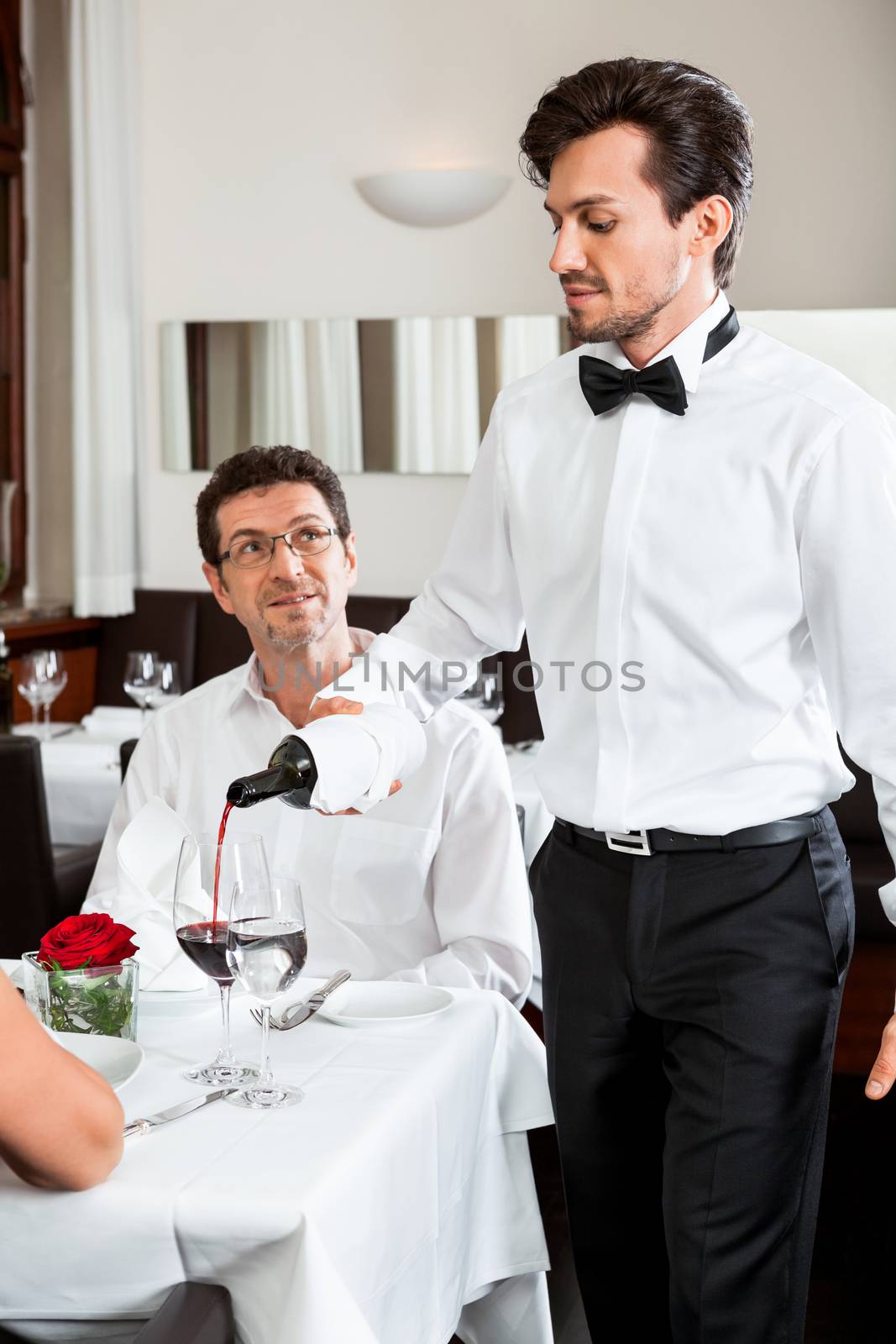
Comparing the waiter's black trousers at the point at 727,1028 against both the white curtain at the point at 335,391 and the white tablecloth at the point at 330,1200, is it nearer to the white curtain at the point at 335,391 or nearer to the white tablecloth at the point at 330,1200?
the white tablecloth at the point at 330,1200

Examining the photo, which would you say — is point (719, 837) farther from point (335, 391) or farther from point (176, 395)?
point (176, 395)

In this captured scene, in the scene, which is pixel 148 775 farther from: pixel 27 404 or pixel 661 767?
pixel 27 404

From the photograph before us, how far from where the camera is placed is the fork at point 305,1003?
4.42 feet

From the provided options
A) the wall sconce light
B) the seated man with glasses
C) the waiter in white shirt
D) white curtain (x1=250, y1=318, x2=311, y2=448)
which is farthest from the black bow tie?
white curtain (x1=250, y1=318, x2=311, y2=448)

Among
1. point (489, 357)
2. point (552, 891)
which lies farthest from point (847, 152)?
point (552, 891)

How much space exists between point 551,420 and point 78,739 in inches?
91.9

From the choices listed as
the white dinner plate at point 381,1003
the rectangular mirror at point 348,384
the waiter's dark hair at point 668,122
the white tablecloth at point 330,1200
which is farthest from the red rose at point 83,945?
the rectangular mirror at point 348,384

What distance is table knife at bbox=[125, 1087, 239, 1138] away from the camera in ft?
3.63

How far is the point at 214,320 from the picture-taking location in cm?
511

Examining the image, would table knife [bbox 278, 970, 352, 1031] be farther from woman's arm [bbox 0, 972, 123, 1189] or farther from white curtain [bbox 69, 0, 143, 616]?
white curtain [bbox 69, 0, 143, 616]

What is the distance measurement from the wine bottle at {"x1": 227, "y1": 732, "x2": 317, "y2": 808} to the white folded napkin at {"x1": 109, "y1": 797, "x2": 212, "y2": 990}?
0.67ft

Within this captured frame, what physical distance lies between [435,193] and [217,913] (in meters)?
3.96

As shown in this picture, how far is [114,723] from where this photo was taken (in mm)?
3695

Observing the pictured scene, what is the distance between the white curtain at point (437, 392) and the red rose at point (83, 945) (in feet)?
12.1
